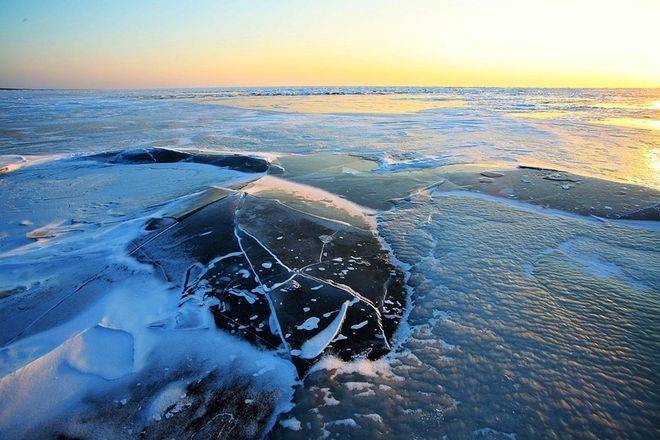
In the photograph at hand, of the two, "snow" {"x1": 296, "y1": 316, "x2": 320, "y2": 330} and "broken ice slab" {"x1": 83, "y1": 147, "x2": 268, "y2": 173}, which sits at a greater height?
"broken ice slab" {"x1": 83, "y1": 147, "x2": 268, "y2": 173}

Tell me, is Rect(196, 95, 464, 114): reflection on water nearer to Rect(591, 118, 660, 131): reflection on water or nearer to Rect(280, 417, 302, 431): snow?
Rect(591, 118, 660, 131): reflection on water

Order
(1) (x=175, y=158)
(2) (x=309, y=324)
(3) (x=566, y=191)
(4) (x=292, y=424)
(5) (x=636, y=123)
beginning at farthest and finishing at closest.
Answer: (5) (x=636, y=123) → (1) (x=175, y=158) → (3) (x=566, y=191) → (2) (x=309, y=324) → (4) (x=292, y=424)

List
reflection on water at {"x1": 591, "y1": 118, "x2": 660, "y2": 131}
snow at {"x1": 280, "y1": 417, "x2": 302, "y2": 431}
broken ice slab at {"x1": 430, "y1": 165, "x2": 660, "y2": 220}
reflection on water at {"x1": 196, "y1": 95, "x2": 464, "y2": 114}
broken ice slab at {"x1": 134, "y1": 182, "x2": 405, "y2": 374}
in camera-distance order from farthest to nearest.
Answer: reflection on water at {"x1": 196, "y1": 95, "x2": 464, "y2": 114}, reflection on water at {"x1": 591, "y1": 118, "x2": 660, "y2": 131}, broken ice slab at {"x1": 430, "y1": 165, "x2": 660, "y2": 220}, broken ice slab at {"x1": 134, "y1": 182, "x2": 405, "y2": 374}, snow at {"x1": 280, "y1": 417, "x2": 302, "y2": 431}

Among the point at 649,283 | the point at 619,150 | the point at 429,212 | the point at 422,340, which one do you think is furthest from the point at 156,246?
the point at 619,150

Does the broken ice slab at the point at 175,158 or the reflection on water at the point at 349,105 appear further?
the reflection on water at the point at 349,105

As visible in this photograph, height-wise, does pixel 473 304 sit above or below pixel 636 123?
below

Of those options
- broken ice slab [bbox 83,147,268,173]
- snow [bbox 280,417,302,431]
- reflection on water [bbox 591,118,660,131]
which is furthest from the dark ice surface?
reflection on water [bbox 591,118,660,131]

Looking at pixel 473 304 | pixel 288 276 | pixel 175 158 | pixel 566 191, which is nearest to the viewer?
pixel 473 304

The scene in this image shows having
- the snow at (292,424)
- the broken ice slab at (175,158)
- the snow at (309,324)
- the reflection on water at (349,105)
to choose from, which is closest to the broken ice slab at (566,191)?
the snow at (309,324)

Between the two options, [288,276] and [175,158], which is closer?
[288,276]

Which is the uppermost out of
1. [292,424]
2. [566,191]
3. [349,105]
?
[349,105]

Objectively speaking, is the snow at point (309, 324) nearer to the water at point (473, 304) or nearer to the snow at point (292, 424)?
the water at point (473, 304)

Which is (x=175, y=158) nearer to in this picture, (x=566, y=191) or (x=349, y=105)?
(x=566, y=191)

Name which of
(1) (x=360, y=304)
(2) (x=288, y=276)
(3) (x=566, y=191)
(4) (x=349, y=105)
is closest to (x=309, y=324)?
(1) (x=360, y=304)
